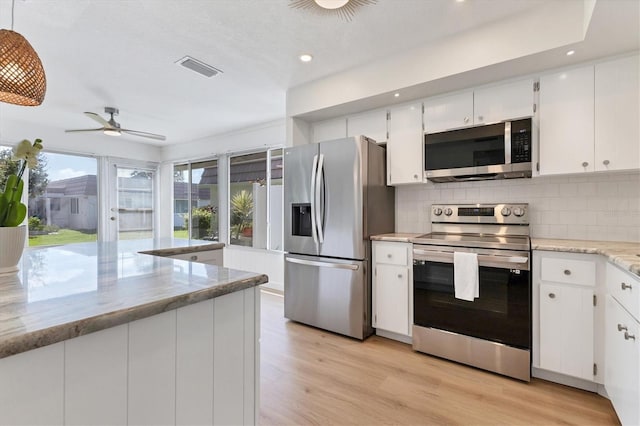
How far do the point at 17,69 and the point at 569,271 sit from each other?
3.24 m

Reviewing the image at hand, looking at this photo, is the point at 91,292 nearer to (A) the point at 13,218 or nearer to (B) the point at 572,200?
(A) the point at 13,218

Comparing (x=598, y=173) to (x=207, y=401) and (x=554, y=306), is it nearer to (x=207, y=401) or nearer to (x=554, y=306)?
(x=554, y=306)

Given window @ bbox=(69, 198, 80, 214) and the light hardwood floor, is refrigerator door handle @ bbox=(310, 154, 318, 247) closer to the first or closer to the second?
the light hardwood floor

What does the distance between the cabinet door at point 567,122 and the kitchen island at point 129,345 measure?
242 centimetres

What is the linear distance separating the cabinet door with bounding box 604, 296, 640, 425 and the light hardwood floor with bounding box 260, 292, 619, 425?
0.23m

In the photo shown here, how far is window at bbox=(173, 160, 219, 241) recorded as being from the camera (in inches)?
222

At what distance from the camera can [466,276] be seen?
7.73 ft

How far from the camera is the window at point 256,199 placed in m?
4.70

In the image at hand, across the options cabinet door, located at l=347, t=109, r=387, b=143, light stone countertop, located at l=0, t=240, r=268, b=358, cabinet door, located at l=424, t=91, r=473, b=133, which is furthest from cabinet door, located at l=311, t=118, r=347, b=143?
light stone countertop, located at l=0, t=240, r=268, b=358

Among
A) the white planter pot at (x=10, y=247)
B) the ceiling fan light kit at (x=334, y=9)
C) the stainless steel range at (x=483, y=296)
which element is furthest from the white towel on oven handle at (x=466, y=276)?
the white planter pot at (x=10, y=247)

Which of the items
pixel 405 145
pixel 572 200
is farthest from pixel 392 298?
pixel 572 200

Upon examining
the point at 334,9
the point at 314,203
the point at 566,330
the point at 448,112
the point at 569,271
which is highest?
the point at 334,9

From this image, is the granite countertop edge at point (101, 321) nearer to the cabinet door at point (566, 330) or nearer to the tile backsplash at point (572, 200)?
the cabinet door at point (566, 330)

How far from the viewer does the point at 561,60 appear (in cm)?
224
